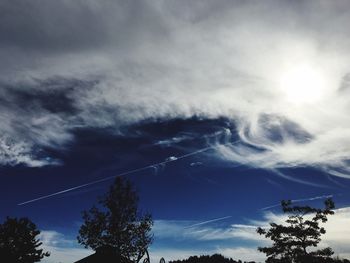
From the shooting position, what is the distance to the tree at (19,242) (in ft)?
178

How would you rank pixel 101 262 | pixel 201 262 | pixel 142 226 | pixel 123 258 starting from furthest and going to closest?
1. pixel 201 262
2. pixel 142 226
3. pixel 123 258
4. pixel 101 262

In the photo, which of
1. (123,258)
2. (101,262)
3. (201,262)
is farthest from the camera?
(201,262)

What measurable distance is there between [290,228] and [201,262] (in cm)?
6648

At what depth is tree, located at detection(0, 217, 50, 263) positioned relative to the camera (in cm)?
5438

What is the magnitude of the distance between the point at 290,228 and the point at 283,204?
2451mm

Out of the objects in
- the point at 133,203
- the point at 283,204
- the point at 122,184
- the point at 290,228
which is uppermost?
the point at 122,184

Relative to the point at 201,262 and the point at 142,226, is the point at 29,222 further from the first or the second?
the point at 201,262

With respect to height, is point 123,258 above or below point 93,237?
below

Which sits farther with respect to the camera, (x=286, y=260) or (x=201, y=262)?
(x=201, y=262)

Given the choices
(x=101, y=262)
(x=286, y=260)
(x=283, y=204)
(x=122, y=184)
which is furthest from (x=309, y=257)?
(x=122, y=184)

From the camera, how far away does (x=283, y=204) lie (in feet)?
107

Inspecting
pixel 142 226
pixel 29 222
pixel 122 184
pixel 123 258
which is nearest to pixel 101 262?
pixel 123 258

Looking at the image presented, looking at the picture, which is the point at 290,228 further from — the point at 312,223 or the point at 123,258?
the point at 123,258

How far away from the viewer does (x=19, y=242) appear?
186ft
